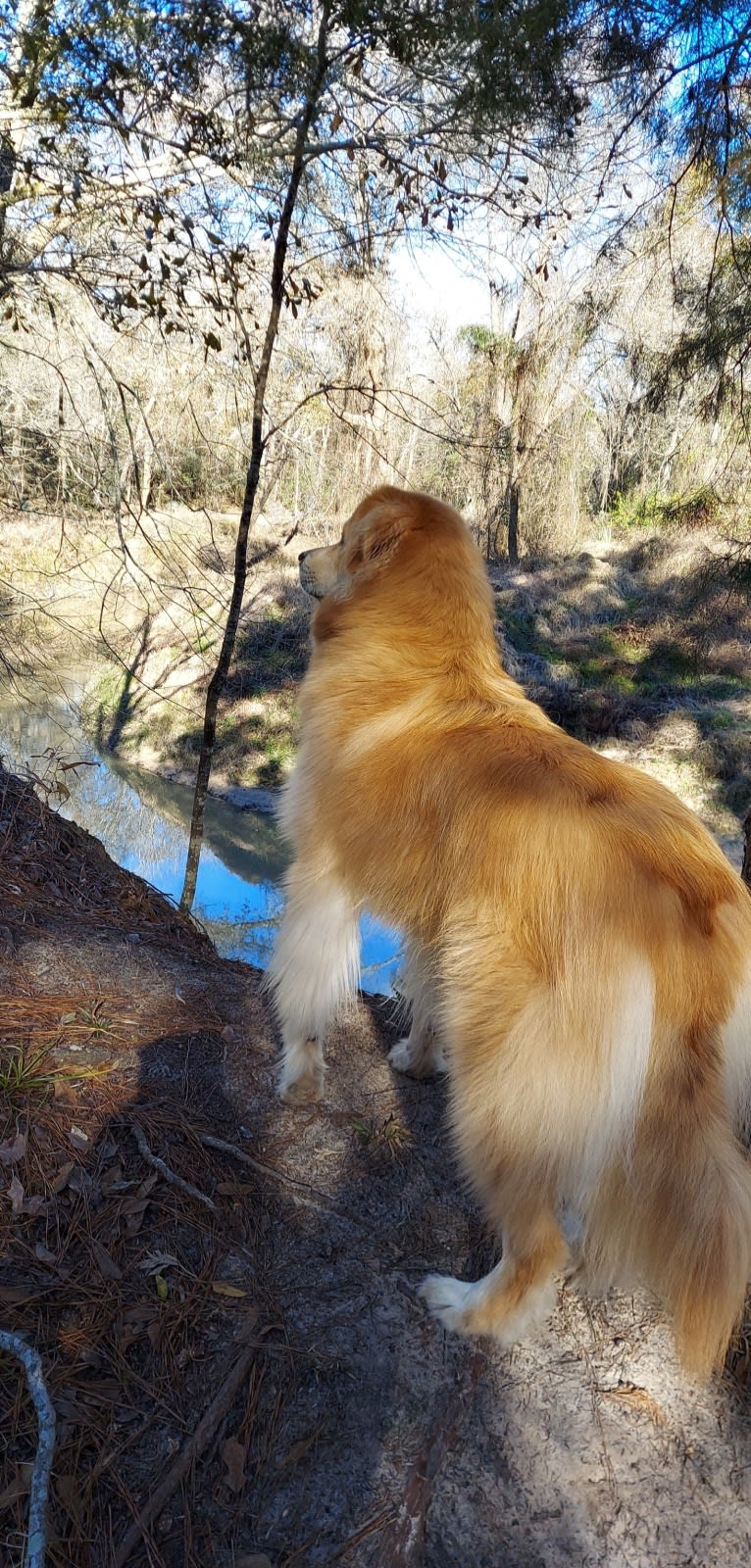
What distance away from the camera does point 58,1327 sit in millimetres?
1860

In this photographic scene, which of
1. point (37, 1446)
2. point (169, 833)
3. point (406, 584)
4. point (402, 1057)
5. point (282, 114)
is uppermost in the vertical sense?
point (282, 114)

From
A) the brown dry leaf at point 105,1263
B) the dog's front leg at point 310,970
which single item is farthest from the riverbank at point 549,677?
the brown dry leaf at point 105,1263

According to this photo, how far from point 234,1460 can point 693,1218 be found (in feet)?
3.40

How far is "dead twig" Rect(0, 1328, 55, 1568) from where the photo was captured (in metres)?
1.44

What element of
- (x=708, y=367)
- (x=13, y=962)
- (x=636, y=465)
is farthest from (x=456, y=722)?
(x=636, y=465)

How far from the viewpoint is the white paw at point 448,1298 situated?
6.85 feet

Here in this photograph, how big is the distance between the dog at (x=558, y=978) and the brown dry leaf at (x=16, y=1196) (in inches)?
41.0

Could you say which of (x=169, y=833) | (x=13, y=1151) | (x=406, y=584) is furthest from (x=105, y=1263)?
(x=169, y=833)

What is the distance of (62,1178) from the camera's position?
2.21m

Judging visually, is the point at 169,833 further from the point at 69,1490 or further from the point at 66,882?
the point at 69,1490

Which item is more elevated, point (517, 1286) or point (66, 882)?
point (517, 1286)

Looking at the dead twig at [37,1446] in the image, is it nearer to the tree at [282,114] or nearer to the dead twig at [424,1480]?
the dead twig at [424,1480]

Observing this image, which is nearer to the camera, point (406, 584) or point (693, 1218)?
point (693, 1218)

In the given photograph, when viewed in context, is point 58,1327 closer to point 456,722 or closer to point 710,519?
point 456,722
